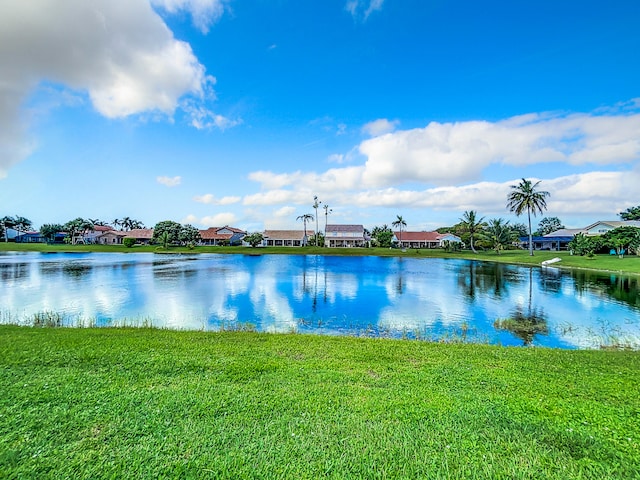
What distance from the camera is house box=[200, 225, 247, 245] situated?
89.0 metres

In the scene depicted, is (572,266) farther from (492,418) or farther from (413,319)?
(492,418)

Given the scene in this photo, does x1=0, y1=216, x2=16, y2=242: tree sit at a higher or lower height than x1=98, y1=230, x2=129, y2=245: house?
higher

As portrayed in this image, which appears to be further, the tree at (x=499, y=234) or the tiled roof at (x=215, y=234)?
the tiled roof at (x=215, y=234)

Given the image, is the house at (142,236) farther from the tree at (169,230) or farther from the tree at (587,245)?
the tree at (587,245)

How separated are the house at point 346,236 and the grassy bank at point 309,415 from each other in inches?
3087

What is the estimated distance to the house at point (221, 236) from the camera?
8900cm

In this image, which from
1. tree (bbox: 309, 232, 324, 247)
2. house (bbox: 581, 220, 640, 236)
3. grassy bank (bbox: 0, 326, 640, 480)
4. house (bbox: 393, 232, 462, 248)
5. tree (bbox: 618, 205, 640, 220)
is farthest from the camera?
house (bbox: 393, 232, 462, 248)

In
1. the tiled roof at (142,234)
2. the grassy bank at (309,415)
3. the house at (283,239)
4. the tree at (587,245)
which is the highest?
the tiled roof at (142,234)

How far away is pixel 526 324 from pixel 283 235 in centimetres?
7742

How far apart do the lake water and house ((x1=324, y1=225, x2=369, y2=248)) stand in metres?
58.9

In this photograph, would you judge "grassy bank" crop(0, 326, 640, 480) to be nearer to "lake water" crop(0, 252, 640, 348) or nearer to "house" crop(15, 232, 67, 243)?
"lake water" crop(0, 252, 640, 348)

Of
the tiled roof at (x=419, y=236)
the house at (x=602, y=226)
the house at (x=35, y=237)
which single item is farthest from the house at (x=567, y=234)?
the house at (x=35, y=237)

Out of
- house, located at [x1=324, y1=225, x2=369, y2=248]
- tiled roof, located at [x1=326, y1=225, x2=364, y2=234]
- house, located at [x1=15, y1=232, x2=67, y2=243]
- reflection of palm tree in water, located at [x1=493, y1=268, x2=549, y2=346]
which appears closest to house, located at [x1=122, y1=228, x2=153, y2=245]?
house, located at [x1=15, y1=232, x2=67, y2=243]

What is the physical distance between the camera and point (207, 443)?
139 inches
